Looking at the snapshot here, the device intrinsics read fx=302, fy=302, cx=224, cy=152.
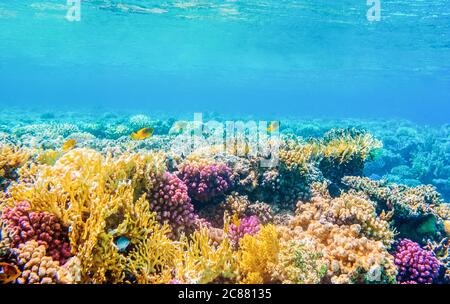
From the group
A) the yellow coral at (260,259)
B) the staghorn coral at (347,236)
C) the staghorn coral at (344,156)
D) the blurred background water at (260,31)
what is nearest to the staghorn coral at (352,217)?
the staghorn coral at (347,236)

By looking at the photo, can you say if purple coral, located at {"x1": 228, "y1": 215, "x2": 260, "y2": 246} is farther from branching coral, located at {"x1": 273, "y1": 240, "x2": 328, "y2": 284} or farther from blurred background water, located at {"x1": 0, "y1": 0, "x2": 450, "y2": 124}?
blurred background water, located at {"x1": 0, "y1": 0, "x2": 450, "y2": 124}

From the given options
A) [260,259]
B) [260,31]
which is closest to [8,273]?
[260,259]

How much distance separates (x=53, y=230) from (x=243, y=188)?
391 centimetres

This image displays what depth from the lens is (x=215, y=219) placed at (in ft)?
20.6

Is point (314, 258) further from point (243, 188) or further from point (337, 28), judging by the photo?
point (337, 28)

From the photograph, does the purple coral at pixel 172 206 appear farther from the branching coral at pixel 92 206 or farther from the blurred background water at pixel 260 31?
the blurred background water at pixel 260 31

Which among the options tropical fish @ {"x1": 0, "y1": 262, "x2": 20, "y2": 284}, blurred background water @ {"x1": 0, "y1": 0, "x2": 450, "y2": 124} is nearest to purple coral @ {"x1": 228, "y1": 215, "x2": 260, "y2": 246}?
tropical fish @ {"x1": 0, "y1": 262, "x2": 20, "y2": 284}

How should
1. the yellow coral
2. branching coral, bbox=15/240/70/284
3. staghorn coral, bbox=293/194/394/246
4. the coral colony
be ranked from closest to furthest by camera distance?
branching coral, bbox=15/240/70/284
the coral colony
the yellow coral
staghorn coral, bbox=293/194/394/246

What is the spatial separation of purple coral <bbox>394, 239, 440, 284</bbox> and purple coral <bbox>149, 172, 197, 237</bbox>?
3804 millimetres

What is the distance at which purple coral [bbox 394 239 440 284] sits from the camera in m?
5.29

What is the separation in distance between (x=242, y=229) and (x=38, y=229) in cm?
327

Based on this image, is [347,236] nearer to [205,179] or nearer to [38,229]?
[205,179]

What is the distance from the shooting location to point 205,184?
6289 mm

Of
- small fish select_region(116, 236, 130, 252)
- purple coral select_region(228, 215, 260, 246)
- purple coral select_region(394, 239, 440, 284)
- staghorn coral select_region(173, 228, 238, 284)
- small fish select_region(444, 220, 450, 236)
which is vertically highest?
small fish select_region(116, 236, 130, 252)
